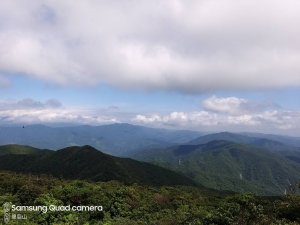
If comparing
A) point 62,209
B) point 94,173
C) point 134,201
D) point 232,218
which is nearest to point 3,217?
point 62,209

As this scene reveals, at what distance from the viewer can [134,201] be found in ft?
118

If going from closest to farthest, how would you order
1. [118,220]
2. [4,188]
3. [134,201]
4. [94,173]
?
[118,220], [134,201], [4,188], [94,173]

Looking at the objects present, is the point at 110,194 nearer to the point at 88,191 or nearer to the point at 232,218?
the point at 88,191

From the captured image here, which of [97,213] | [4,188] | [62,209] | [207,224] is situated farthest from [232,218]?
[4,188]

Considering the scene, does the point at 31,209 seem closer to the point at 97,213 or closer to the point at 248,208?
the point at 97,213

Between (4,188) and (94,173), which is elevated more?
(4,188)

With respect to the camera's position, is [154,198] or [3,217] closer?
[3,217]

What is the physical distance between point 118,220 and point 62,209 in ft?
16.1

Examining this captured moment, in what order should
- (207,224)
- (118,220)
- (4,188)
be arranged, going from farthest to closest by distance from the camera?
1. (4,188)
2. (118,220)
3. (207,224)

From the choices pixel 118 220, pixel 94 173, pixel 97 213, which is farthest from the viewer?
pixel 94 173

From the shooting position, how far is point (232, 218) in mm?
24281

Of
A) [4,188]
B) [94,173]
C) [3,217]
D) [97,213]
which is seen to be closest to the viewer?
[3,217]

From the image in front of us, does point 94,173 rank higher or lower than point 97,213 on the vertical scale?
lower

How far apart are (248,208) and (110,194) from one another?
1555 centimetres
